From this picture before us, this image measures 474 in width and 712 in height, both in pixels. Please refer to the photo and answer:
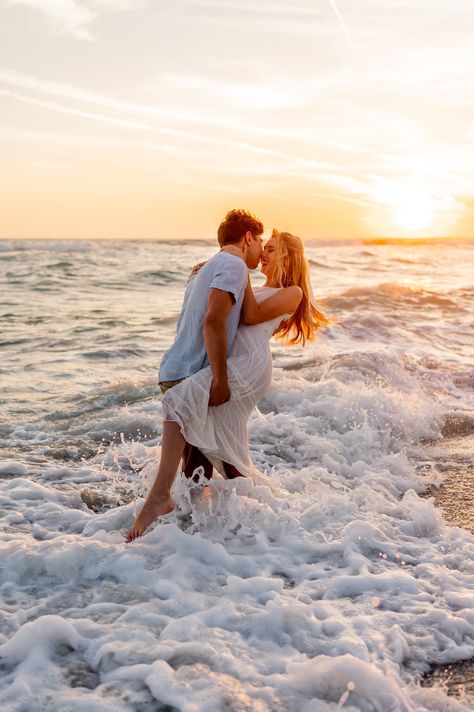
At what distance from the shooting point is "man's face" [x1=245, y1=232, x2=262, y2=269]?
4543 millimetres

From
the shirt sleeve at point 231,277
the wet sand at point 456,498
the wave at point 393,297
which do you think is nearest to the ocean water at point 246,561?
→ the wet sand at point 456,498

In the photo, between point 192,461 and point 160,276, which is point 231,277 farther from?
point 160,276

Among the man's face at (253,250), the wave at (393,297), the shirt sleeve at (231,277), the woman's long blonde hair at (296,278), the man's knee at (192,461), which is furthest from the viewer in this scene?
the wave at (393,297)

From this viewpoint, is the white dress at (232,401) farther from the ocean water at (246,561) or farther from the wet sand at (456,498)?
the wet sand at (456,498)

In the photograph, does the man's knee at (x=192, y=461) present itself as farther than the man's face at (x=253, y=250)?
Yes

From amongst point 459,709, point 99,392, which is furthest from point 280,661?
point 99,392

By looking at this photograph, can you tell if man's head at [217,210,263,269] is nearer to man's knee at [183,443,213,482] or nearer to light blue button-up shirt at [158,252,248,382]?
light blue button-up shirt at [158,252,248,382]

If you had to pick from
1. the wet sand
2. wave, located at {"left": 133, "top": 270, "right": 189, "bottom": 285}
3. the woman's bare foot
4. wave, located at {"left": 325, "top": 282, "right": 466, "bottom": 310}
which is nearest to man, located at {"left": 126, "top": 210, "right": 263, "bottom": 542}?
the woman's bare foot

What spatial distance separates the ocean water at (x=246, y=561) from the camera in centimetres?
304

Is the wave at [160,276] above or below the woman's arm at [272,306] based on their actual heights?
below

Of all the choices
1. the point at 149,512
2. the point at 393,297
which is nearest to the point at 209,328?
the point at 149,512

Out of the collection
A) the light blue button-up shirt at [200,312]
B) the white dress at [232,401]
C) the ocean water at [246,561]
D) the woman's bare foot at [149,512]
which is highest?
the light blue button-up shirt at [200,312]

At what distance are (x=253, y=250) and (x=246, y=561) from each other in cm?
191

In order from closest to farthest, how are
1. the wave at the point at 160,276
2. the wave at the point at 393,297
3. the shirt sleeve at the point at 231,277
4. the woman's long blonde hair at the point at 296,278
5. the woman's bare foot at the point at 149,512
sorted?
the shirt sleeve at the point at 231,277 → the woman's bare foot at the point at 149,512 → the woman's long blonde hair at the point at 296,278 → the wave at the point at 393,297 → the wave at the point at 160,276
